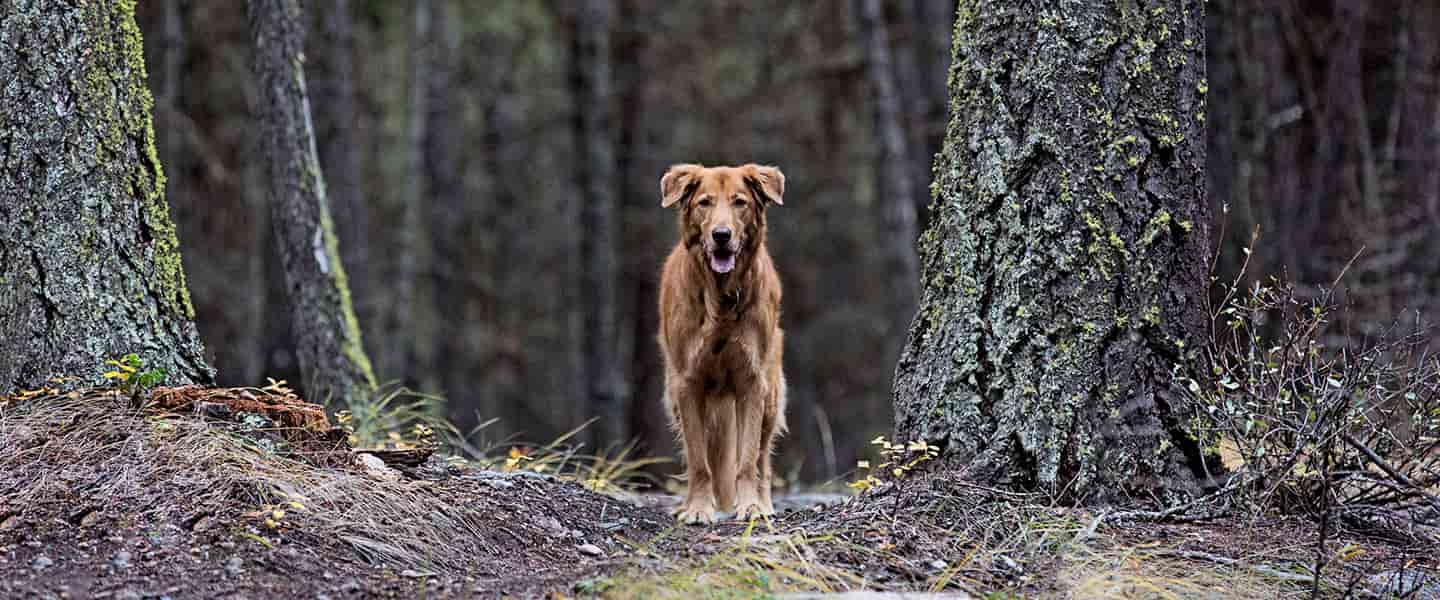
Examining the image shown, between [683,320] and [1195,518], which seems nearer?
[1195,518]

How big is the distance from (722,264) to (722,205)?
295 millimetres

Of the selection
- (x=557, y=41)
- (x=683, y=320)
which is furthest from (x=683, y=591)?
(x=557, y=41)

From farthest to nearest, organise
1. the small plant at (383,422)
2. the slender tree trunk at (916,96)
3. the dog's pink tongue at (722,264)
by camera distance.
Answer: the slender tree trunk at (916,96) → the small plant at (383,422) → the dog's pink tongue at (722,264)

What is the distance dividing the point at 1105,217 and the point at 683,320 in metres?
2.39

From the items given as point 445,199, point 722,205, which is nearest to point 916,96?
point 445,199

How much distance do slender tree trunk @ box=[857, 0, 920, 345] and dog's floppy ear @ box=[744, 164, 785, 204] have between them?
6687mm

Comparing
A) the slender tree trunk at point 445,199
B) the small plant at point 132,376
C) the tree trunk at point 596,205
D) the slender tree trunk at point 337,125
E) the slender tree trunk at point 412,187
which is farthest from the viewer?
the slender tree trunk at point 445,199

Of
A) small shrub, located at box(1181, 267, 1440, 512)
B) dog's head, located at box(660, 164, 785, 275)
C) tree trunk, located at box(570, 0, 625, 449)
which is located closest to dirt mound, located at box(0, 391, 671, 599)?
dog's head, located at box(660, 164, 785, 275)

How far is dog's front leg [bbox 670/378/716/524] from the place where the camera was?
7090mm

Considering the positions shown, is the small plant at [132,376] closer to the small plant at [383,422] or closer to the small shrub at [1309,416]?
the small plant at [383,422]

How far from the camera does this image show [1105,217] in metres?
5.51

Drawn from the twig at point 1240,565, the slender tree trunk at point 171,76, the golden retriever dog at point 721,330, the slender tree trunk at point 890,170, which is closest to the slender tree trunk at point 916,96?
the slender tree trunk at point 890,170

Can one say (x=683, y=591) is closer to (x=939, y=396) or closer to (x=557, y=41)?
(x=939, y=396)

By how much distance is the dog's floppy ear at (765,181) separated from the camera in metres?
6.93
